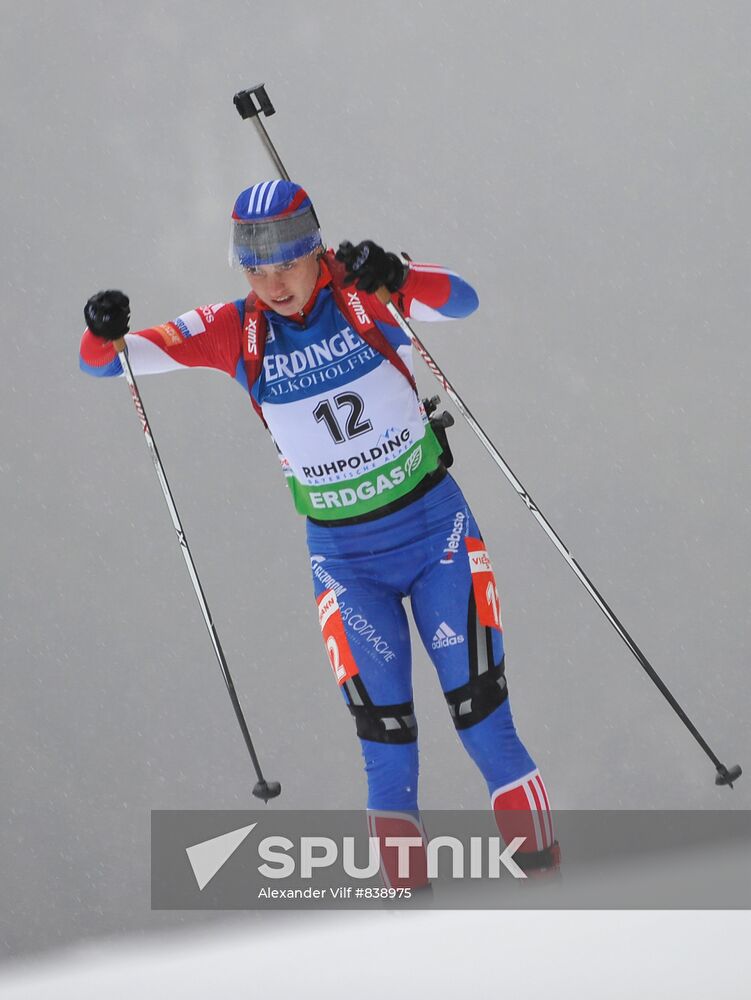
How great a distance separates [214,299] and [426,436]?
4.23 meters

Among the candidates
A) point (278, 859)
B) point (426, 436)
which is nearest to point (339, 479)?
point (426, 436)

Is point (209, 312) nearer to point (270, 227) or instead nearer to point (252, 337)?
point (252, 337)

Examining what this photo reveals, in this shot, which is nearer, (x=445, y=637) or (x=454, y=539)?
(x=445, y=637)

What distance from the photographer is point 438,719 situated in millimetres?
7816

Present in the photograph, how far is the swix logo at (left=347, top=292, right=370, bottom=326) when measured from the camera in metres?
3.38

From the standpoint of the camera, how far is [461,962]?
213cm

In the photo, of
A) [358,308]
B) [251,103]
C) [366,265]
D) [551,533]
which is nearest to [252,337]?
[358,308]

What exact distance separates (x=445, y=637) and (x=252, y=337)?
3.10ft

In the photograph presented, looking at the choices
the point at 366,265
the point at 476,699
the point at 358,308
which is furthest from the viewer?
the point at 358,308

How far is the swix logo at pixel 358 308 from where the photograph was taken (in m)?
3.38

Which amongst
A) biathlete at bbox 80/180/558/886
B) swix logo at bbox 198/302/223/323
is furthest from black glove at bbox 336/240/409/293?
swix logo at bbox 198/302/223/323

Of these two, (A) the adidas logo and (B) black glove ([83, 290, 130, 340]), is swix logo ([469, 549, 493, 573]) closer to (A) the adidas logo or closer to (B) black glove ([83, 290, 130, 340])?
(A) the adidas logo

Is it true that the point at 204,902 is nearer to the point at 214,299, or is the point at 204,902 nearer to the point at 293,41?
the point at 214,299

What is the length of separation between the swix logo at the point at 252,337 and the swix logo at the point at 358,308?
26 cm
